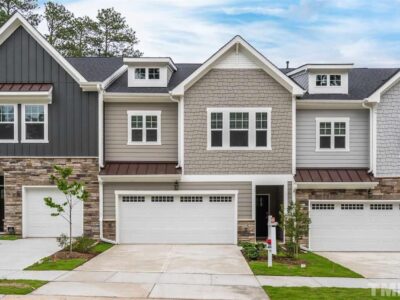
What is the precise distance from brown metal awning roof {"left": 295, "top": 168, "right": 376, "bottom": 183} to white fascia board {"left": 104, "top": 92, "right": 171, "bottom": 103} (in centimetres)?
658

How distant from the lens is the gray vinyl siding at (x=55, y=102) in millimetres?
20609

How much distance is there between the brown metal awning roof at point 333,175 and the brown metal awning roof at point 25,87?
11.2 metres

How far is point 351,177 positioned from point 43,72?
13.7 meters

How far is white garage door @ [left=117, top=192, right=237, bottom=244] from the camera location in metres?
20.3

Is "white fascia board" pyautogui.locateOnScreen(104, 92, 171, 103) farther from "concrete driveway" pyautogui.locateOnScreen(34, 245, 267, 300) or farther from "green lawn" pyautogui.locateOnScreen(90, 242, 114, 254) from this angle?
"concrete driveway" pyautogui.locateOnScreen(34, 245, 267, 300)

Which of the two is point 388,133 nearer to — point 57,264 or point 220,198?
point 220,198

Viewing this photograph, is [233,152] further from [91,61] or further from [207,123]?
[91,61]

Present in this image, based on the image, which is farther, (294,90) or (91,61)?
(91,61)

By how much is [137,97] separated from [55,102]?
3.45m

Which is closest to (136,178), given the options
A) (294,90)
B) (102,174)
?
Result: (102,174)

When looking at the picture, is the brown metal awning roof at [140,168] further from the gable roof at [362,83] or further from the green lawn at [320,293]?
the green lawn at [320,293]

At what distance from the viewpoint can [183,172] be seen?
20.4 meters


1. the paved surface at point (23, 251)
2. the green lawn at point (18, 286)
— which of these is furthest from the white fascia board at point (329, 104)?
the green lawn at point (18, 286)

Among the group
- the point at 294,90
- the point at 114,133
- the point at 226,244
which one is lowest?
the point at 226,244
